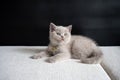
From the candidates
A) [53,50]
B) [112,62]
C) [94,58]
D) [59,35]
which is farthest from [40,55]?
[112,62]

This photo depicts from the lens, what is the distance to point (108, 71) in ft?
5.00

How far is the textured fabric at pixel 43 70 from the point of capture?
4.35 feet

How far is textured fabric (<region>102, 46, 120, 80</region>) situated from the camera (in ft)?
4.74

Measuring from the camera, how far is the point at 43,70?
1.43 meters

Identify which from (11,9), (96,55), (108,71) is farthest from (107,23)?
(11,9)

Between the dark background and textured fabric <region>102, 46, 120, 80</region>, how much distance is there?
26cm

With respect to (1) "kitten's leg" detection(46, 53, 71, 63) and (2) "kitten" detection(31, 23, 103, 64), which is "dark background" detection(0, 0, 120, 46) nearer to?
(2) "kitten" detection(31, 23, 103, 64)

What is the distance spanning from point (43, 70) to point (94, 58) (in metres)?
0.46

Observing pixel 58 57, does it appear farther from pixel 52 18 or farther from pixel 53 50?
pixel 52 18

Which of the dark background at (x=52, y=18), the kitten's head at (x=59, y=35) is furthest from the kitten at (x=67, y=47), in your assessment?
the dark background at (x=52, y=18)

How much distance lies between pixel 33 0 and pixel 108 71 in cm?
108

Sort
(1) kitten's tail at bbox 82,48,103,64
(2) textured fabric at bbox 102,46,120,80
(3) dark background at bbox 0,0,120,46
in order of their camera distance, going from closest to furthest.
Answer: (2) textured fabric at bbox 102,46,120,80 < (1) kitten's tail at bbox 82,48,103,64 < (3) dark background at bbox 0,0,120,46

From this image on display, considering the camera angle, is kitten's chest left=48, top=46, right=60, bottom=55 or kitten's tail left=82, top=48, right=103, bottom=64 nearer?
kitten's tail left=82, top=48, right=103, bottom=64

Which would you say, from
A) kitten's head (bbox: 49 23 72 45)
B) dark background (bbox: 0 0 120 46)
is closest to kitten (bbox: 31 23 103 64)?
kitten's head (bbox: 49 23 72 45)
